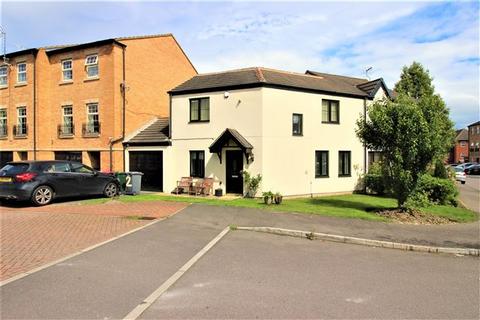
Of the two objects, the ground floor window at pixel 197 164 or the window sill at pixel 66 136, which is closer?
the ground floor window at pixel 197 164

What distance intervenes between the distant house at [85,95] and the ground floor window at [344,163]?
11.3 m

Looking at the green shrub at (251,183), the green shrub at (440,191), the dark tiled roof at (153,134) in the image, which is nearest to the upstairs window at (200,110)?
the dark tiled roof at (153,134)

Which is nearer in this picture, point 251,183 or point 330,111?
point 251,183

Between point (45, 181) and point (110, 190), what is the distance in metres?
3.14

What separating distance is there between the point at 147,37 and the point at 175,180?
938 centimetres

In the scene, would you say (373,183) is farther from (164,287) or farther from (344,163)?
(164,287)

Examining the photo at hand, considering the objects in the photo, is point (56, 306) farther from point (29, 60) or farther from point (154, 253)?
point (29, 60)

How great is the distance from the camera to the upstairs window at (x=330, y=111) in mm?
20875

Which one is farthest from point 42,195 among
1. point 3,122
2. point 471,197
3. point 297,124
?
point 471,197

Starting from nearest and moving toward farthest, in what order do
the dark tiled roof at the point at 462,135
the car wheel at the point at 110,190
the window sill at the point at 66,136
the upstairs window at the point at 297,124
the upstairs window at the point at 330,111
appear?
the car wheel at the point at 110,190, the upstairs window at the point at 297,124, the upstairs window at the point at 330,111, the window sill at the point at 66,136, the dark tiled roof at the point at 462,135

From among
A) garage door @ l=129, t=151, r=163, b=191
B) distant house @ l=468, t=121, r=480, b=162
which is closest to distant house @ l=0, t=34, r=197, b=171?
garage door @ l=129, t=151, r=163, b=191

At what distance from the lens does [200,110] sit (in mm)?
20281

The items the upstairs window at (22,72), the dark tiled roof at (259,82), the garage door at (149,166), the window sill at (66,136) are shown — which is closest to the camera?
the dark tiled roof at (259,82)

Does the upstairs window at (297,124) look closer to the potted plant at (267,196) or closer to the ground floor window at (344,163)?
the ground floor window at (344,163)
